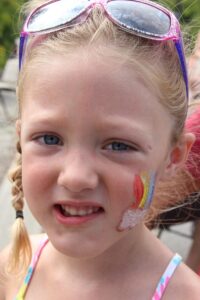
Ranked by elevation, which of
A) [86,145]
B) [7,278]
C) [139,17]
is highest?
[139,17]

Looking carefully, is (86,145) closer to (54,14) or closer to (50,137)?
(50,137)

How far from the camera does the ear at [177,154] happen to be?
1.58 metres

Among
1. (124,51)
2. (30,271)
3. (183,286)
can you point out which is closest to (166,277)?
(183,286)

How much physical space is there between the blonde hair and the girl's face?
0.03 metres

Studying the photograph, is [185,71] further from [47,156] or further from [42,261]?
[42,261]

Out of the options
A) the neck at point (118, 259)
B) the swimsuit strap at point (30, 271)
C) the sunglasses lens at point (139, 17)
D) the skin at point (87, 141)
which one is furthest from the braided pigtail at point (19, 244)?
the sunglasses lens at point (139, 17)

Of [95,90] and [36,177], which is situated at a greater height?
[95,90]

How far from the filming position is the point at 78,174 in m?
1.31

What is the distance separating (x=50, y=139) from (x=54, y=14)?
0.32 metres

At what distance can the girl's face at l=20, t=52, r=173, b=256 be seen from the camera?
133 cm

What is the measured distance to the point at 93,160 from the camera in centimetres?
134

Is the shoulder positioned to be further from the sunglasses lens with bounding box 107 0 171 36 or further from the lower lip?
the sunglasses lens with bounding box 107 0 171 36

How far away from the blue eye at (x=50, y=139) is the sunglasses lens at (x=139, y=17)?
0.31m

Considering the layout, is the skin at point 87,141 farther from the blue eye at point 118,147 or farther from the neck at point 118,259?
the neck at point 118,259
